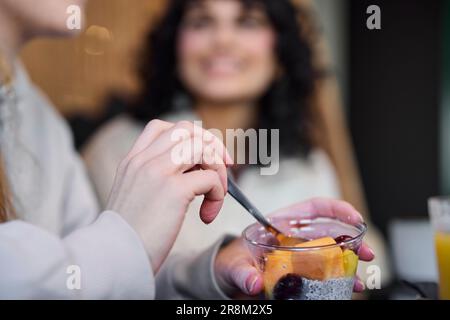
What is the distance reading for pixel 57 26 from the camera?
1.91 feet

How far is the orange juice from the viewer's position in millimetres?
532

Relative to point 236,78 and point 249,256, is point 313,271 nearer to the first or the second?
point 249,256

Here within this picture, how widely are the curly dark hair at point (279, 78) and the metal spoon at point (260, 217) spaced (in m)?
0.74

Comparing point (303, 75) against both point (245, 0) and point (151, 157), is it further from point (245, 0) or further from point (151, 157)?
point (151, 157)

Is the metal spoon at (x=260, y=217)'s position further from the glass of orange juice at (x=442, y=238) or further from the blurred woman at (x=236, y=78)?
the blurred woman at (x=236, y=78)

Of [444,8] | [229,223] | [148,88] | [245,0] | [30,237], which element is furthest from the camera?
[444,8]

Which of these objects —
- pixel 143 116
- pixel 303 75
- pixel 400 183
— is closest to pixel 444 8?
pixel 400 183

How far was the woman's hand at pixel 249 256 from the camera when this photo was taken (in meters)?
0.45

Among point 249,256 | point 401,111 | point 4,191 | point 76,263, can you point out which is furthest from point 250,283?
point 401,111

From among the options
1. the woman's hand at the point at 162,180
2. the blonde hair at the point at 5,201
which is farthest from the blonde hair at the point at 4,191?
the woman's hand at the point at 162,180

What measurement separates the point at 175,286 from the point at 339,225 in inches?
6.8

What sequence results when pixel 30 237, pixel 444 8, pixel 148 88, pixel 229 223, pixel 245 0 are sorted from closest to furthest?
pixel 30 237 → pixel 229 223 → pixel 245 0 → pixel 148 88 → pixel 444 8

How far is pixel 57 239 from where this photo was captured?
0.41 meters
